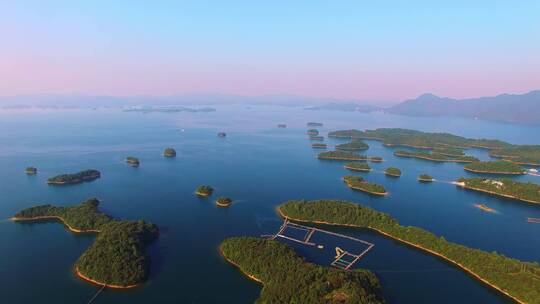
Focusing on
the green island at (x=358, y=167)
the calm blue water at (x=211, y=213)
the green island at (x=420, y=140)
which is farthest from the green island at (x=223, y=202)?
the green island at (x=420, y=140)

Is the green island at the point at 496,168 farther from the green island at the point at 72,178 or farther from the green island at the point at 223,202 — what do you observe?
the green island at the point at 72,178

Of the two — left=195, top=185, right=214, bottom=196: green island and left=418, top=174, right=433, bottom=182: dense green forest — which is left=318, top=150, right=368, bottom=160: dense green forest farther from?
left=195, top=185, right=214, bottom=196: green island

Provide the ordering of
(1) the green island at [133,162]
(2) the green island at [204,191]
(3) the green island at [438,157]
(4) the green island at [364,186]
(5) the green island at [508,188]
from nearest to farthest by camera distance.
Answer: (2) the green island at [204,191] < (5) the green island at [508,188] < (4) the green island at [364,186] < (1) the green island at [133,162] < (3) the green island at [438,157]

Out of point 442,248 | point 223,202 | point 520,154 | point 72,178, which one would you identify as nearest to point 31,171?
point 72,178

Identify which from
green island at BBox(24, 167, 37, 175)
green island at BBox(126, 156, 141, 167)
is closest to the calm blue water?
green island at BBox(24, 167, 37, 175)

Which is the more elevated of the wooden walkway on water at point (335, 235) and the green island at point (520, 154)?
the green island at point (520, 154)

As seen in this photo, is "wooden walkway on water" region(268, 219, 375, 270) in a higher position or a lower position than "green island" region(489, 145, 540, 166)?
lower

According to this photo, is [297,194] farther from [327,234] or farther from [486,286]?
[486,286]
